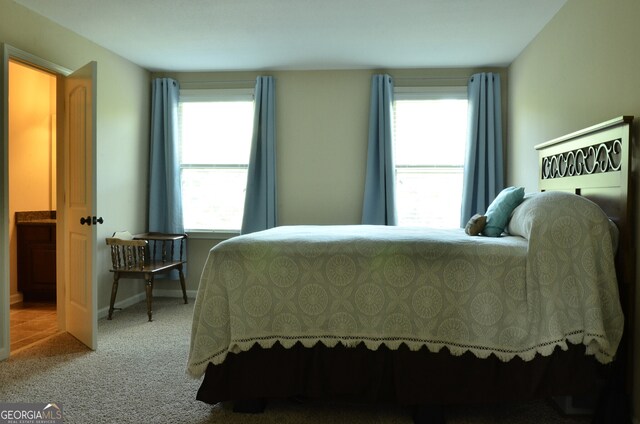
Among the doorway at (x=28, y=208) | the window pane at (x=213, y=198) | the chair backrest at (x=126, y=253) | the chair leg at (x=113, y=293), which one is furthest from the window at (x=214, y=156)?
the doorway at (x=28, y=208)

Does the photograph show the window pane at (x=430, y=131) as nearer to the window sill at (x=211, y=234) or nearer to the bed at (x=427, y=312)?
the window sill at (x=211, y=234)

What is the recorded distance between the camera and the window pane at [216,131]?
5035 millimetres

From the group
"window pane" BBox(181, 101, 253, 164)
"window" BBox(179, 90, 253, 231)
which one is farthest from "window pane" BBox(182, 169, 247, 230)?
"window pane" BBox(181, 101, 253, 164)

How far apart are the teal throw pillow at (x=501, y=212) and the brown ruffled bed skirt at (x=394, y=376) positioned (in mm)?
760

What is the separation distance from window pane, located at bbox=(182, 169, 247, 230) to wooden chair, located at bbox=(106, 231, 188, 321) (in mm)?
342

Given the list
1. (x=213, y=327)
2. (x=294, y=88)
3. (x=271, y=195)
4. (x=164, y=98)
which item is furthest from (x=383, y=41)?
(x=213, y=327)

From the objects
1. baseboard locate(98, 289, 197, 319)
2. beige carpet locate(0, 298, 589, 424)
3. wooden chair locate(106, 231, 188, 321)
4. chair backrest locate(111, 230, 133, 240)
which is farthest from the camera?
chair backrest locate(111, 230, 133, 240)

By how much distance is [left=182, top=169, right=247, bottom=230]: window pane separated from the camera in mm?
5078

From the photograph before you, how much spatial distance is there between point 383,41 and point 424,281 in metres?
2.60

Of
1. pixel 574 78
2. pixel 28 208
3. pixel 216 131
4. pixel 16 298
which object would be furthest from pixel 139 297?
pixel 574 78

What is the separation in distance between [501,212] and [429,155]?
89.9 inches

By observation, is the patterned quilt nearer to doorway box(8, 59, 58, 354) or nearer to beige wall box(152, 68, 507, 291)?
beige wall box(152, 68, 507, 291)

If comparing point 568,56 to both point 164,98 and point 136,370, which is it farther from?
point 164,98

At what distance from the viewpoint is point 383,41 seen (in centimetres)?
403
